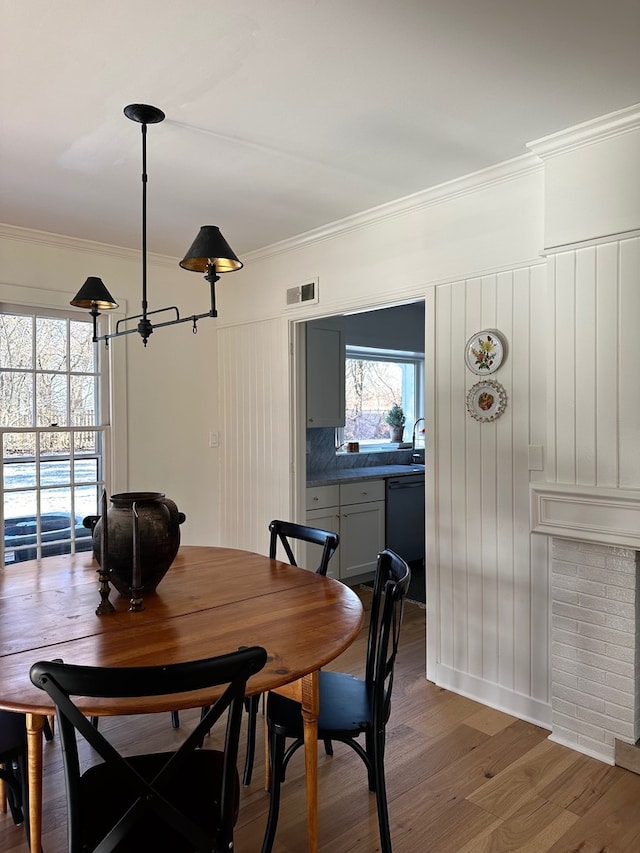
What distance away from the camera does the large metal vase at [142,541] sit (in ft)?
6.42

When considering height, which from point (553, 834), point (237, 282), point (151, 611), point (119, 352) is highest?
point (237, 282)

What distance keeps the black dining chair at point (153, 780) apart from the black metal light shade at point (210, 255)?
52.8 inches

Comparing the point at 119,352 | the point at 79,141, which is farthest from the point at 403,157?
the point at 119,352

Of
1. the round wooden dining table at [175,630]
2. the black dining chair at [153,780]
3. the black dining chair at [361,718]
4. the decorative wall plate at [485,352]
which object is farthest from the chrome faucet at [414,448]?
the black dining chair at [153,780]

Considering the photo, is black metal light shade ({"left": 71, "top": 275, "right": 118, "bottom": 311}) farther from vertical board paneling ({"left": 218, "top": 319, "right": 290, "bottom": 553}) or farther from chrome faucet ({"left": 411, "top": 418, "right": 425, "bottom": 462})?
chrome faucet ({"left": 411, "top": 418, "right": 425, "bottom": 462})

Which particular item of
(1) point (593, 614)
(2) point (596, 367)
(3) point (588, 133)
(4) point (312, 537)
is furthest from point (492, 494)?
(3) point (588, 133)

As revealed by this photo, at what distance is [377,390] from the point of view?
244 inches

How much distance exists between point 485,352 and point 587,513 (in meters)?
0.89

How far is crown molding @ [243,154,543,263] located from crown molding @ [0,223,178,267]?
32.7 inches

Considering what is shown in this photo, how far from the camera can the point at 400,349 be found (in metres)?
5.92

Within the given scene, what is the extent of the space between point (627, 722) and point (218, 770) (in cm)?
171

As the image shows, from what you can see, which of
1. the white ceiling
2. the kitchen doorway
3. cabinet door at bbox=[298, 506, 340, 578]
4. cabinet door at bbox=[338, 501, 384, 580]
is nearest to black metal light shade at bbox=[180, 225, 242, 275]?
the white ceiling

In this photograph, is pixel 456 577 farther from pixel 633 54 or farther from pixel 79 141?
pixel 79 141

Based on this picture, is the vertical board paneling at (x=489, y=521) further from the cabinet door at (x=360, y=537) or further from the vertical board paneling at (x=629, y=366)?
the cabinet door at (x=360, y=537)
